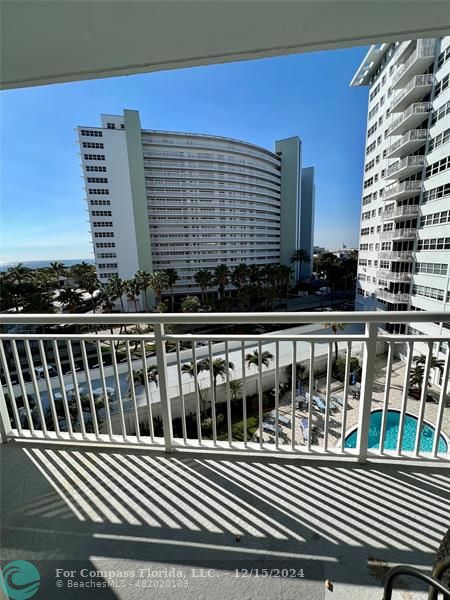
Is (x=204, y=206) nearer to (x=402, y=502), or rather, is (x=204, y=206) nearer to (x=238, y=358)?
(x=238, y=358)

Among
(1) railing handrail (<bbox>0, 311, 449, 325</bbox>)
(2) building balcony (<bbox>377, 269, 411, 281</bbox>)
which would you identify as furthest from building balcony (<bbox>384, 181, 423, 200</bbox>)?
(1) railing handrail (<bbox>0, 311, 449, 325</bbox>)

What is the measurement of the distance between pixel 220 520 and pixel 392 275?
15.9 m

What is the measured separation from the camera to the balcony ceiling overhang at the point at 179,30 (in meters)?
1.02

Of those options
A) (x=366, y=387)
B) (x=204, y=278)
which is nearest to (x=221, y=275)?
(x=204, y=278)

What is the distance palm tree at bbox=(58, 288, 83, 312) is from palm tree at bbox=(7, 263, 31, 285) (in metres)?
3.07

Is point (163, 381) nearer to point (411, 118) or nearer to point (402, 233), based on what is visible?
point (402, 233)

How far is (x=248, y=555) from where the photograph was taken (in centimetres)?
104

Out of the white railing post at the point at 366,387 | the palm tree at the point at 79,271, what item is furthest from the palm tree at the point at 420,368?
the palm tree at the point at 79,271

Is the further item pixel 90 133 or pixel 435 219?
pixel 90 133

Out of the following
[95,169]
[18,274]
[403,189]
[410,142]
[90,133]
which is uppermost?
[90,133]

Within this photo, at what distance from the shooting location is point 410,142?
12070 millimetres

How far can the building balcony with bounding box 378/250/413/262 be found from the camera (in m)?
12.6

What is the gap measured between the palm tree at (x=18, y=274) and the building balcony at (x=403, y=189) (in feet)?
82.5

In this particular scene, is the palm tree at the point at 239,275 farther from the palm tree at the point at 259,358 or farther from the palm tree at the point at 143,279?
the palm tree at the point at 259,358
